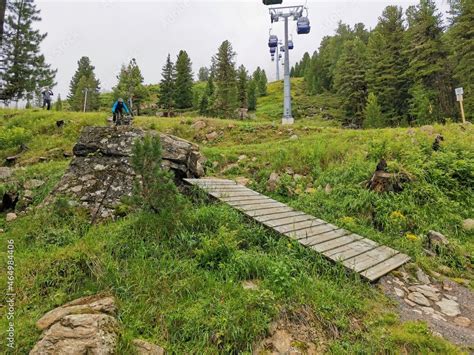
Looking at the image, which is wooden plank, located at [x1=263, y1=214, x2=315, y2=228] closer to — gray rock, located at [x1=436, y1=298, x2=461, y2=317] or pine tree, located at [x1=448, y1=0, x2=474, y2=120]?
gray rock, located at [x1=436, y1=298, x2=461, y2=317]

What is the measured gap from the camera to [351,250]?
4.28 meters

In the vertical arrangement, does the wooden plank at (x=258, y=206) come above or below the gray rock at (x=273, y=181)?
below

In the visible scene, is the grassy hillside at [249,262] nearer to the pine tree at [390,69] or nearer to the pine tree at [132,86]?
the pine tree at [390,69]

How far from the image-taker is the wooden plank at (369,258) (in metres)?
3.78

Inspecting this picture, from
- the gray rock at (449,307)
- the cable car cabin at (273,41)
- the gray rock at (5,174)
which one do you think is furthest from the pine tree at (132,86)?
the gray rock at (449,307)

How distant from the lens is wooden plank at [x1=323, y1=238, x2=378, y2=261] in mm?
3953

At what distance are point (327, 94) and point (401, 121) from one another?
26.9m

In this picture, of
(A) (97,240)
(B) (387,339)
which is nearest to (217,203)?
(A) (97,240)

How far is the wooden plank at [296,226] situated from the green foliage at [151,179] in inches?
71.3

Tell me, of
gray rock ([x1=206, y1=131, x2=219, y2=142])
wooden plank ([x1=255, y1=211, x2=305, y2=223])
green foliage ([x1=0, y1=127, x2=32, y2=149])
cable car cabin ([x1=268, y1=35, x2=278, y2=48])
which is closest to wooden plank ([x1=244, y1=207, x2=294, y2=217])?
wooden plank ([x1=255, y1=211, x2=305, y2=223])

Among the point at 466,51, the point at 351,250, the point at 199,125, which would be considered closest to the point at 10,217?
the point at 351,250

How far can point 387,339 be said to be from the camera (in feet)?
8.45

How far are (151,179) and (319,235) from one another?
283 cm

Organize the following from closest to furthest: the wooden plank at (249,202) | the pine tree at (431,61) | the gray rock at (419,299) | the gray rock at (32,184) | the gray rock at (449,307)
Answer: the gray rock at (449,307), the gray rock at (419,299), the wooden plank at (249,202), the gray rock at (32,184), the pine tree at (431,61)
